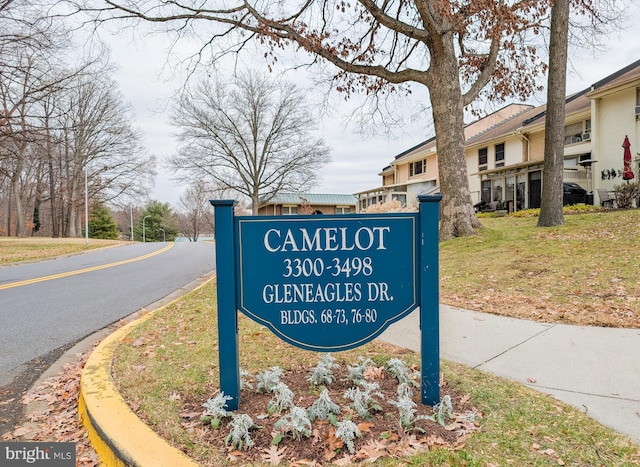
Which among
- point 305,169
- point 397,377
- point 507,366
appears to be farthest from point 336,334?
point 305,169

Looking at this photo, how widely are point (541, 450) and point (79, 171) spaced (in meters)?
46.1

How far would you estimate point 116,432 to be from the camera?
97.1 inches

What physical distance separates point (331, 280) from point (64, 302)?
6403 mm

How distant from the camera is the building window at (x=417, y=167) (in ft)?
113

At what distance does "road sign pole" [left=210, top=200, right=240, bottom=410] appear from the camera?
2701mm

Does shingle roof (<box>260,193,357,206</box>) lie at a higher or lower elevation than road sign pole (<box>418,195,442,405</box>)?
higher

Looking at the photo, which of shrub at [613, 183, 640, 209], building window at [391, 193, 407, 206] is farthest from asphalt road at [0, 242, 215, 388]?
building window at [391, 193, 407, 206]

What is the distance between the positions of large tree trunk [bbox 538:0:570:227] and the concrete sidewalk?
797 centimetres

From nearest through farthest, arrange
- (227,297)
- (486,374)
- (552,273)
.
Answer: (227,297)
(486,374)
(552,273)

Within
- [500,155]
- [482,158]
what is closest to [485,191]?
[500,155]

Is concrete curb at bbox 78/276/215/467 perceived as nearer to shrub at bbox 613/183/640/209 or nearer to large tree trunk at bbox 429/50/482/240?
large tree trunk at bbox 429/50/482/240

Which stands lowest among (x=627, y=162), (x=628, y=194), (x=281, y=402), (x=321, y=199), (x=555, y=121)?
(x=281, y=402)

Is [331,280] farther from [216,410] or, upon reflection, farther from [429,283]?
[216,410]

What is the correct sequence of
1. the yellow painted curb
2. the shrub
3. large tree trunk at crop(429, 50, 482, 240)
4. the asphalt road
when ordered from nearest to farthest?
the yellow painted curb → the asphalt road → large tree trunk at crop(429, 50, 482, 240) → the shrub
